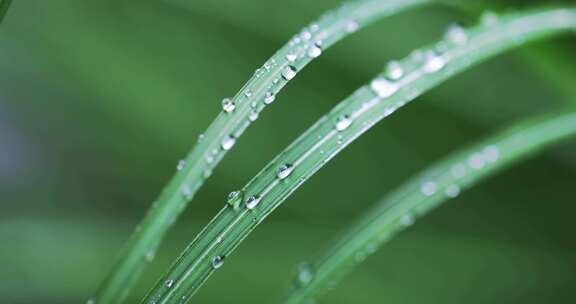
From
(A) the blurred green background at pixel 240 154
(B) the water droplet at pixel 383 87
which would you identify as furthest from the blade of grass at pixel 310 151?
(A) the blurred green background at pixel 240 154

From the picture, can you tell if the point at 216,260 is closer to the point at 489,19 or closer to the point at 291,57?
the point at 291,57

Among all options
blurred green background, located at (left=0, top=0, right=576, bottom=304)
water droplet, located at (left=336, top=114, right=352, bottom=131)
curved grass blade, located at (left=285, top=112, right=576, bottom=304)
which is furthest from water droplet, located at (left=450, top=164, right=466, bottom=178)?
blurred green background, located at (left=0, top=0, right=576, bottom=304)

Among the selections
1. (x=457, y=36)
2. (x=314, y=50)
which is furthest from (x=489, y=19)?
(x=314, y=50)

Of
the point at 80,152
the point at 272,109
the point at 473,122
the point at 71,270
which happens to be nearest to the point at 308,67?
the point at 272,109

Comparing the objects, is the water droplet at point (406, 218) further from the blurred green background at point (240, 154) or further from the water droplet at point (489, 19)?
the blurred green background at point (240, 154)

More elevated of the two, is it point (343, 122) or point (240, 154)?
point (240, 154)

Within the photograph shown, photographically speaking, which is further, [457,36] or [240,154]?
[240,154]
